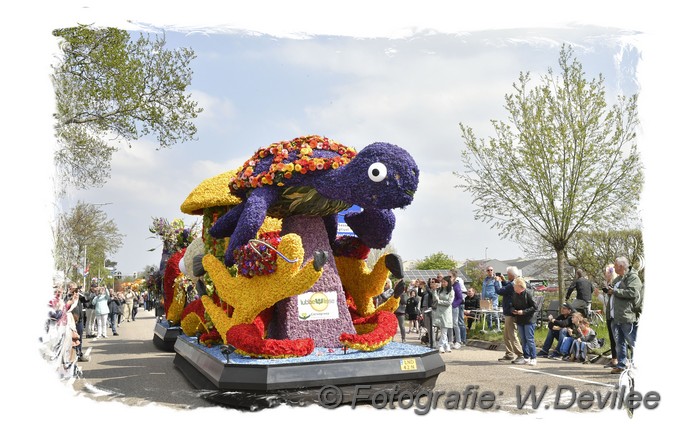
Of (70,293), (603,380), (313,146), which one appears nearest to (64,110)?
(70,293)

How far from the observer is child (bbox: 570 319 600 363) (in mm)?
9961

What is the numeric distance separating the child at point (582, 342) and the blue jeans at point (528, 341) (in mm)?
783

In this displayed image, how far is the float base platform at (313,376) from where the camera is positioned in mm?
6242

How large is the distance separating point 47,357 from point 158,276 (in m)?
10.0

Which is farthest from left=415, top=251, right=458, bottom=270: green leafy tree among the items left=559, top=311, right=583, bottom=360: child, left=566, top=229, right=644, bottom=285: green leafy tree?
left=559, top=311, right=583, bottom=360: child

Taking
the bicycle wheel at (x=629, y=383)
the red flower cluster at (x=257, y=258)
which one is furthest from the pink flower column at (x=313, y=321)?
the bicycle wheel at (x=629, y=383)

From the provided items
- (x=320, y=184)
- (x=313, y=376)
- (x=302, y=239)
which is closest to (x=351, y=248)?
(x=302, y=239)

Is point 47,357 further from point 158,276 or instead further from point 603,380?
point 158,276

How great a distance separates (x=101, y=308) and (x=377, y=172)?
12.1m

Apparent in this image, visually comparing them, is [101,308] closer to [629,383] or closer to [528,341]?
[528,341]

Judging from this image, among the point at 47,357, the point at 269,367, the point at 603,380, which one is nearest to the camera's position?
the point at 47,357

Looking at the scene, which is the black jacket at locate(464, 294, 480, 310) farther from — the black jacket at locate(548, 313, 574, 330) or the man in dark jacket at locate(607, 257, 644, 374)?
the man in dark jacket at locate(607, 257, 644, 374)

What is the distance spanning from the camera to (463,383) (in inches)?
317

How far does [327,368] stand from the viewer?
21.2 feet
